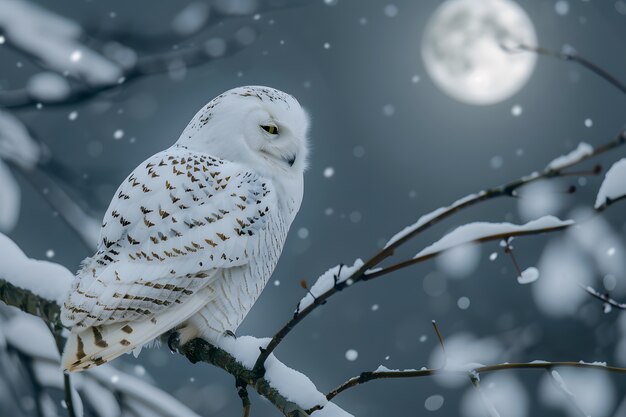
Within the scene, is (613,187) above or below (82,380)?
above

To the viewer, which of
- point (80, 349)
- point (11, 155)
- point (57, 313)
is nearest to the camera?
point (80, 349)

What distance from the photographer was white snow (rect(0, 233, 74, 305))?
1499mm

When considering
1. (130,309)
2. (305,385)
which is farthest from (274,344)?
(130,309)

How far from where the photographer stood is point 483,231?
0.77 metres

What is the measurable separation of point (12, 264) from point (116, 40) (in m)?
0.82

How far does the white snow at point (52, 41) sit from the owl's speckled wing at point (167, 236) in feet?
2.07

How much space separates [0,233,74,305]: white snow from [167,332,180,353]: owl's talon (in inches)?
8.9

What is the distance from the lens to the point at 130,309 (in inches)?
54.6

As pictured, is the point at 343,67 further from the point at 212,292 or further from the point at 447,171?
the point at 212,292

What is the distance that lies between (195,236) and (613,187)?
0.93 metres

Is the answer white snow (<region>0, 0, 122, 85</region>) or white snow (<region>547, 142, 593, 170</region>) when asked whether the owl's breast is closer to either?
white snow (<region>0, 0, 122, 85</region>)

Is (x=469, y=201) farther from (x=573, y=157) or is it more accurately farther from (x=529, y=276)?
(x=529, y=276)

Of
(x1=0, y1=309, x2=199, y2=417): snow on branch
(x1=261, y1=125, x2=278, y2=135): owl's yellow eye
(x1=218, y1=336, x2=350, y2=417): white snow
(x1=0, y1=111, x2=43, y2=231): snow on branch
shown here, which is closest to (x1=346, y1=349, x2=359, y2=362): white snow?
(x1=0, y1=111, x2=43, y2=231): snow on branch

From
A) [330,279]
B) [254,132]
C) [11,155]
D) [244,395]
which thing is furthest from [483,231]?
[11,155]
